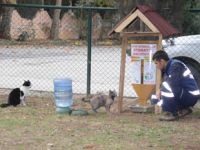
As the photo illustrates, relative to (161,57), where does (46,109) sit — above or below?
below

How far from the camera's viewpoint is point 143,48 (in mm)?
9875

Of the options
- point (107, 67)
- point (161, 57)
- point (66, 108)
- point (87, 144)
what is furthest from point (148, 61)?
point (107, 67)

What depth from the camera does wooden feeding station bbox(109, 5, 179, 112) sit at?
374 inches

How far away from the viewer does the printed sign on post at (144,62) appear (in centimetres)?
982

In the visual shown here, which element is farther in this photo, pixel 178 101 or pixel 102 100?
pixel 102 100

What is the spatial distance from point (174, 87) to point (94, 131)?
1.53 meters

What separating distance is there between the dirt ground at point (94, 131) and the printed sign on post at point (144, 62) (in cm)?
60

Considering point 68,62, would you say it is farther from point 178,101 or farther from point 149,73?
point 178,101

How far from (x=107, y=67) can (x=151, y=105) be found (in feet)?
28.6

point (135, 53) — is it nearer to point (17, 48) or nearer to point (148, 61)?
point (148, 61)

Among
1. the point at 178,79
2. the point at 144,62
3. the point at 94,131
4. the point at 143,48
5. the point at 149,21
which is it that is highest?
the point at 149,21

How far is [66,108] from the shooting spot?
9.87m

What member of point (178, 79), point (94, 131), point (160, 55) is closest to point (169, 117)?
point (178, 79)

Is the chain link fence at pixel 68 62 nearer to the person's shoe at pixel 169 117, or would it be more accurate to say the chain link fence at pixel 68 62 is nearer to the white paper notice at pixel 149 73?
the white paper notice at pixel 149 73
